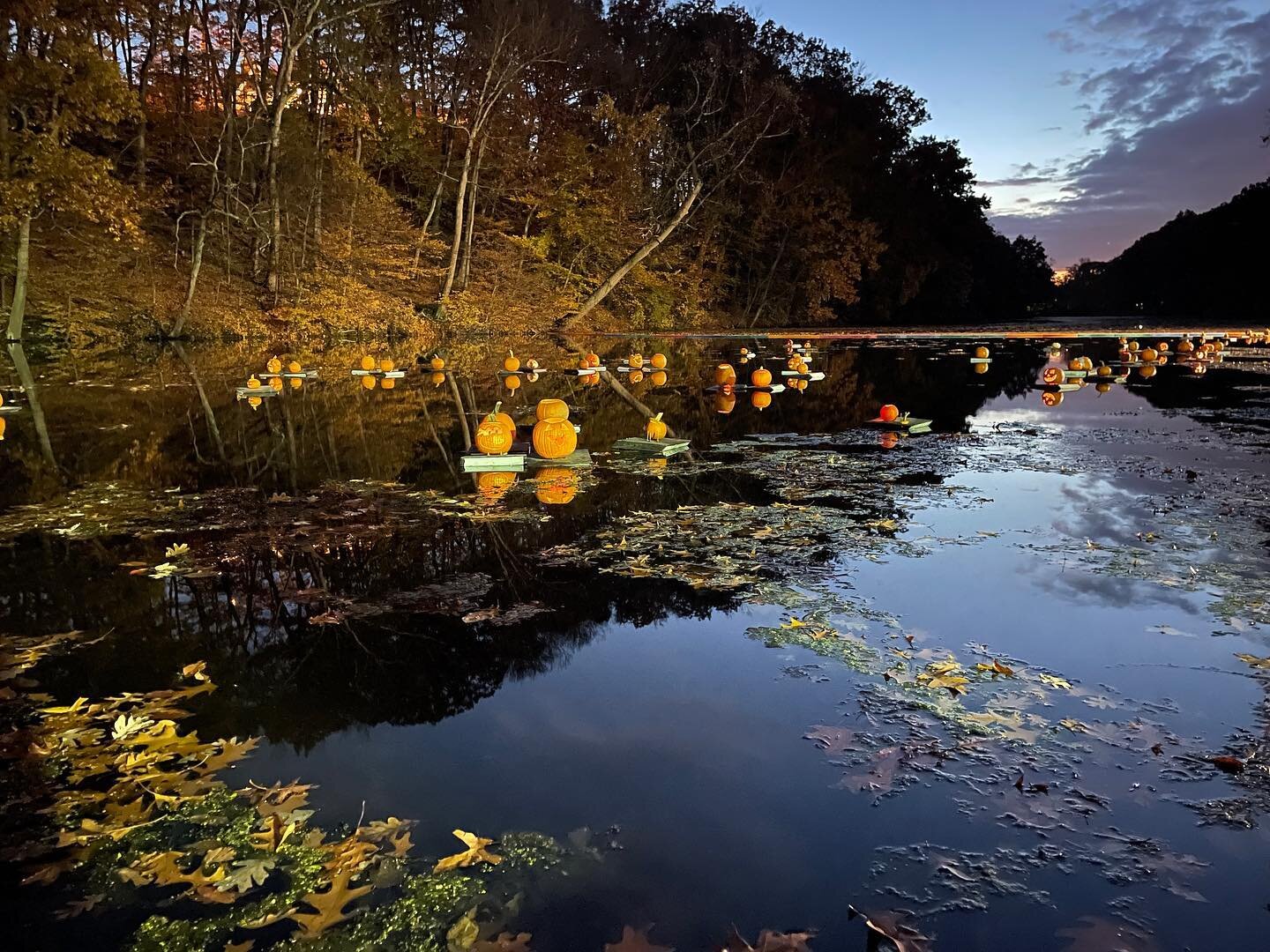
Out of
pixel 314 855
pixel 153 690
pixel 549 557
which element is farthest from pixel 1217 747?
pixel 153 690

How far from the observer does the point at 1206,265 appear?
3501 inches

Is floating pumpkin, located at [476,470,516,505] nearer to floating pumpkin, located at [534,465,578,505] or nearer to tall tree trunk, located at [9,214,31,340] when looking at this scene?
floating pumpkin, located at [534,465,578,505]

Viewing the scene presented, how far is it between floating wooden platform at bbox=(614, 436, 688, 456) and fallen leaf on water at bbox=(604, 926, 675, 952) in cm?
834

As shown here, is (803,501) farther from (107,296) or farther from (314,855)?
(107,296)

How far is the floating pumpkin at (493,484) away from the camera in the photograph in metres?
8.51

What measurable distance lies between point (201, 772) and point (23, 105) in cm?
2551

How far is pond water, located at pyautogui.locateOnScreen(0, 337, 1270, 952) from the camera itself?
292 cm

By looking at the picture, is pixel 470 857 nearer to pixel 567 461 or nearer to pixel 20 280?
pixel 567 461

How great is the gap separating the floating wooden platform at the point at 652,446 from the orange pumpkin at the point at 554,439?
95 cm

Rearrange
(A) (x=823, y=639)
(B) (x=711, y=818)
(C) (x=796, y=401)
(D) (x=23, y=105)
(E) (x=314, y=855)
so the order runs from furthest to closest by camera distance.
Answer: (D) (x=23, y=105), (C) (x=796, y=401), (A) (x=823, y=639), (B) (x=711, y=818), (E) (x=314, y=855)

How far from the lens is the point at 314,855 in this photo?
3.05m

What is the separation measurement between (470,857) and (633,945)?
72 centimetres

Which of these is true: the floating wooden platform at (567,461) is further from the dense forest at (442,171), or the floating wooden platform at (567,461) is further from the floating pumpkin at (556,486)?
the dense forest at (442,171)

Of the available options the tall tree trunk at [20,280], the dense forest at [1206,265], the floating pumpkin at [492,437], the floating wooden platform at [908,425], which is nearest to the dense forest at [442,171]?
the tall tree trunk at [20,280]
